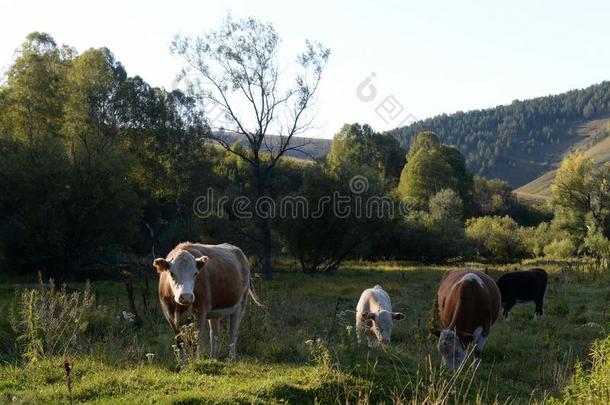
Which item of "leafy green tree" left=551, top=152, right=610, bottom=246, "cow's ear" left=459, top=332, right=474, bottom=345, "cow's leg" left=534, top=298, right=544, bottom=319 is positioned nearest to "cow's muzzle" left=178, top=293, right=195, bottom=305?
"cow's ear" left=459, top=332, right=474, bottom=345

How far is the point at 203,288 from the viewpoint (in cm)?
879

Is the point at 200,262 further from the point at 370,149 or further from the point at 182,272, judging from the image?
the point at 370,149

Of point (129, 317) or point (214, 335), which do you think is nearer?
point (214, 335)

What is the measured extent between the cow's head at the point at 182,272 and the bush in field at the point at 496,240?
44.9 m

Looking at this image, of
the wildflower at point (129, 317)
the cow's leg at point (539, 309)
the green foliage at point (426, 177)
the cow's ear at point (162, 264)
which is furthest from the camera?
the green foliage at point (426, 177)

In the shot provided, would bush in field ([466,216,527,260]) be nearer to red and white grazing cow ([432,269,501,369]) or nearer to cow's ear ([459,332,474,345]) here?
red and white grazing cow ([432,269,501,369])

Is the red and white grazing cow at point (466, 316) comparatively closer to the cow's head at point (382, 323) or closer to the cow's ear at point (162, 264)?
the cow's head at point (382, 323)

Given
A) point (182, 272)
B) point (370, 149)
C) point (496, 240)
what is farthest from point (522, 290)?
point (370, 149)

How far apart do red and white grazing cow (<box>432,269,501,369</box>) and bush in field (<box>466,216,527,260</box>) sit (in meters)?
41.2

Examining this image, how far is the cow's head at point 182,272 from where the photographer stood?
7.92 metres

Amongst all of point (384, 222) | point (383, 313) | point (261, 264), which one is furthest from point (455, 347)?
point (384, 222)

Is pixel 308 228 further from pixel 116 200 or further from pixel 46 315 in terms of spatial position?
pixel 46 315

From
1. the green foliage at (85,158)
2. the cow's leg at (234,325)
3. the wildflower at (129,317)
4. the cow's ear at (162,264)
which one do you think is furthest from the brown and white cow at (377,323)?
the green foliage at (85,158)

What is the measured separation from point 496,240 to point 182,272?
1866 inches
